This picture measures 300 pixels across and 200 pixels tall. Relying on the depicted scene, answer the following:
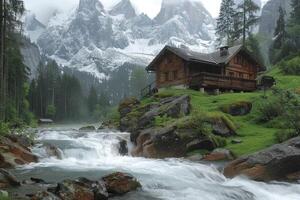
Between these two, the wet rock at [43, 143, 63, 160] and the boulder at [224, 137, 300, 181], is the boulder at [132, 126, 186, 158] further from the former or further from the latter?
the boulder at [224, 137, 300, 181]

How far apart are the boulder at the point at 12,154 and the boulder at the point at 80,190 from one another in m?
8.65

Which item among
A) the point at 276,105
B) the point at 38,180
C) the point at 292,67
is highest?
the point at 292,67

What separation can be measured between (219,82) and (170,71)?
836 centimetres

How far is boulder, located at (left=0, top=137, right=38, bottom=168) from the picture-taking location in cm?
2455

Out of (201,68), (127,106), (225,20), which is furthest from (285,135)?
(225,20)

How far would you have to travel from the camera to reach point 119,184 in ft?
59.6

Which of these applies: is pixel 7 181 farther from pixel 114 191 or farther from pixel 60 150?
pixel 60 150

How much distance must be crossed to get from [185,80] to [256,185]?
3529 centimetres

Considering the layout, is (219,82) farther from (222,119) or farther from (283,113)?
(283,113)

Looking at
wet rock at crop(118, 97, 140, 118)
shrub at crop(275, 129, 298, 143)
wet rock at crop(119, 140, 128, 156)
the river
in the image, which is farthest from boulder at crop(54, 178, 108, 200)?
wet rock at crop(118, 97, 140, 118)

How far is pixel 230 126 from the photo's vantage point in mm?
32875

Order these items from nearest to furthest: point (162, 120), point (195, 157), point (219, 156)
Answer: point (219, 156), point (195, 157), point (162, 120)

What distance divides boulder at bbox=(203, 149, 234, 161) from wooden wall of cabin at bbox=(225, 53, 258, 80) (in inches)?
1301

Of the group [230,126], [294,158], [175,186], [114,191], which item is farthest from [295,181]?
[230,126]
